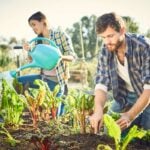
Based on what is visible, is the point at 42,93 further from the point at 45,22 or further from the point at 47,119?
the point at 45,22

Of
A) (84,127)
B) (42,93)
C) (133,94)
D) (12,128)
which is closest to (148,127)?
(133,94)

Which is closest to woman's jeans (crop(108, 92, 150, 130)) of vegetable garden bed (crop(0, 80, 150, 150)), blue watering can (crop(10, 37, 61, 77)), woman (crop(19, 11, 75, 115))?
vegetable garden bed (crop(0, 80, 150, 150))

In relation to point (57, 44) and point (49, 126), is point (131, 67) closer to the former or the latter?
point (49, 126)

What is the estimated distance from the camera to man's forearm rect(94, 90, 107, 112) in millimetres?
2740

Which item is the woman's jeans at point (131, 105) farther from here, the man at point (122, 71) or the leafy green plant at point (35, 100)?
the leafy green plant at point (35, 100)

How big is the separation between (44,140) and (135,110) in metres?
0.60

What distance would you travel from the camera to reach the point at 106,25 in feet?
8.54

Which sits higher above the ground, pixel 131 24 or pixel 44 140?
pixel 131 24

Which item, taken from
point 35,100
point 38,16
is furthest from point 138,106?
point 38,16

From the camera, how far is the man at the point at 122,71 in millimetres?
2596

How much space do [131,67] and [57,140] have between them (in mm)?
751

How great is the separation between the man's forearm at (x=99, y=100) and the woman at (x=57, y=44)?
3.22 ft

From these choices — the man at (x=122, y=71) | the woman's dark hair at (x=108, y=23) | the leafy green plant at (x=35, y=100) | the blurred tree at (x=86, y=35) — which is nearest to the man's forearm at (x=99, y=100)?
the man at (x=122, y=71)

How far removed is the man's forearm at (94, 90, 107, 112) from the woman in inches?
38.6
